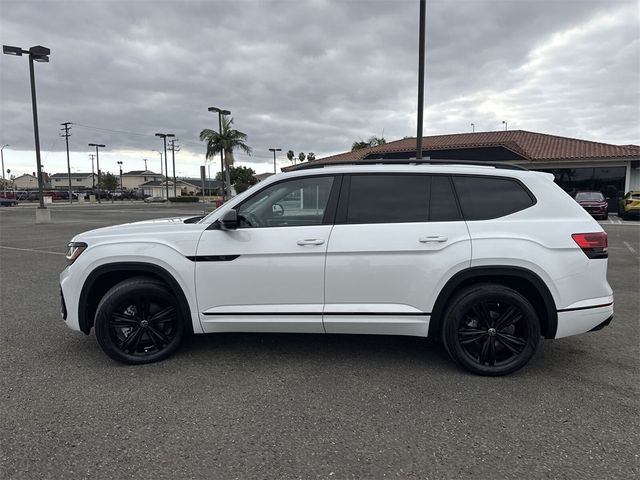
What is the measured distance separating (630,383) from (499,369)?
1052mm

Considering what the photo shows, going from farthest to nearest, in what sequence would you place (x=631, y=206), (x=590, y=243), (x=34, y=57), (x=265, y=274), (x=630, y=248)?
(x=631, y=206) → (x=34, y=57) → (x=630, y=248) → (x=265, y=274) → (x=590, y=243)

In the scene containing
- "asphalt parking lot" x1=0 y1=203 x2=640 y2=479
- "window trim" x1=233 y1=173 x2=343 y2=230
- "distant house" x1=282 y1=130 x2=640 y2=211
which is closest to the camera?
"asphalt parking lot" x1=0 y1=203 x2=640 y2=479

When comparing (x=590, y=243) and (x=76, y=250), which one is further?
(x=76, y=250)

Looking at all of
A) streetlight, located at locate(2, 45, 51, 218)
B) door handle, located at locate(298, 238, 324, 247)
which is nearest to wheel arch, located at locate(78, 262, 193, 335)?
door handle, located at locate(298, 238, 324, 247)

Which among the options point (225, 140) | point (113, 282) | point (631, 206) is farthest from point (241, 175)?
point (113, 282)

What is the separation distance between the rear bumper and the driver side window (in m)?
2.18

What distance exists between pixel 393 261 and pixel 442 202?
2.26ft

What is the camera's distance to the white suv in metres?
3.53

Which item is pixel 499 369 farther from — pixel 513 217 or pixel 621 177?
pixel 621 177

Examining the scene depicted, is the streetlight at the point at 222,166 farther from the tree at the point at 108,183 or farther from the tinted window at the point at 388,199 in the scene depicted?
the tree at the point at 108,183

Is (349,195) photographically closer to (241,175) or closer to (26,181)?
(241,175)

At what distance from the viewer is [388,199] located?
3732mm

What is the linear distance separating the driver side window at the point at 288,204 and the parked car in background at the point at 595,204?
861 inches

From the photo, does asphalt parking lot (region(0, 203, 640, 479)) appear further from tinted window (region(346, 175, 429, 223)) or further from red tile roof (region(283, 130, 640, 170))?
red tile roof (region(283, 130, 640, 170))
